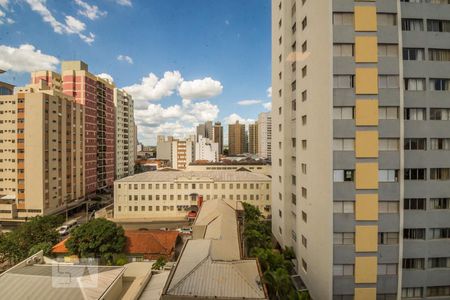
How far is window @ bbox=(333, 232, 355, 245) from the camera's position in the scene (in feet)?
71.6

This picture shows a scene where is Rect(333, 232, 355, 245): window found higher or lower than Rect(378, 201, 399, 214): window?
lower

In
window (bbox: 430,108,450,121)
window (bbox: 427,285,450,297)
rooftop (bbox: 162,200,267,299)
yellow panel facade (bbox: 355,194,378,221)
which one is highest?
window (bbox: 430,108,450,121)

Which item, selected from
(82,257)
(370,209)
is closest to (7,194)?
(82,257)

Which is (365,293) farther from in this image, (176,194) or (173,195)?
(173,195)

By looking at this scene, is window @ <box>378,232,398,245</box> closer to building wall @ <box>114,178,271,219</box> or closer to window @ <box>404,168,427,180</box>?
window @ <box>404,168,427,180</box>

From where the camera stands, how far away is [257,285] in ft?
59.5

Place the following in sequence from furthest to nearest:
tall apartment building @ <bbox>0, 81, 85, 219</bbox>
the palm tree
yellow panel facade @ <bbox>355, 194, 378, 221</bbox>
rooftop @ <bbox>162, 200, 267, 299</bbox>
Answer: tall apartment building @ <bbox>0, 81, 85, 219</bbox>, yellow panel facade @ <bbox>355, 194, 378, 221</bbox>, the palm tree, rooftop @ <bbox>162, 200, 267, 299</bbox>

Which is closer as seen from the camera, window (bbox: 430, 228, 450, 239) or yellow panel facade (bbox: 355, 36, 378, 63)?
yellow panel facade (bbox: 355, 36, 378, 63)

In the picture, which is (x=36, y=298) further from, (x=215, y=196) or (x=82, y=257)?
(x=215, y=196)

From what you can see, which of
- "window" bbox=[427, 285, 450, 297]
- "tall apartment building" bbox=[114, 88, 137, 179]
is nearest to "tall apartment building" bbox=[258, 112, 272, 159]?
"tall apartment building" bbox=[114, 88, 137, 179]

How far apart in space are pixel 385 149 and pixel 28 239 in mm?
49096

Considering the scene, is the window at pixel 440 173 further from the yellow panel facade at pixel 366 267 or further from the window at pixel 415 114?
the yellow panel facade at pixel 366 267

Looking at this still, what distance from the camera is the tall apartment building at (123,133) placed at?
91938 millimetres

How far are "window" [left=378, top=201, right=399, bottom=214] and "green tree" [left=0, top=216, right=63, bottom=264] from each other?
139ft
